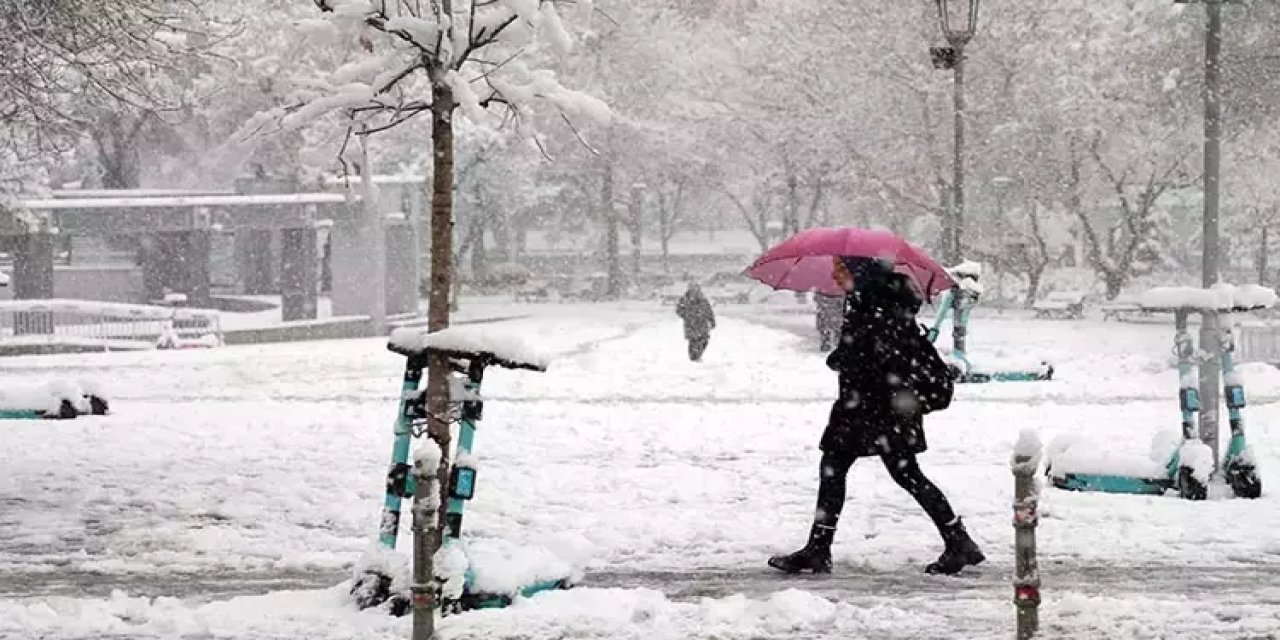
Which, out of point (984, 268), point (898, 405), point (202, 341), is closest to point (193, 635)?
point (898, 405)

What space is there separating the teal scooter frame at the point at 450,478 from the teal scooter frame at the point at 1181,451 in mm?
5278

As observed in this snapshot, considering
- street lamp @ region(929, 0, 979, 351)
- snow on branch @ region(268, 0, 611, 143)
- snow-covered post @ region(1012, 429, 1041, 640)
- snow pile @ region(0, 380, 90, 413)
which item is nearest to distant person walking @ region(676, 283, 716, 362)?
street lamp @ region(929, 0, 979, 351)

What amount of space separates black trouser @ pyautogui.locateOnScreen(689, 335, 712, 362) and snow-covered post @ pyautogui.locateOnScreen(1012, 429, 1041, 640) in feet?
60.2

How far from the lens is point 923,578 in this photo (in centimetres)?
850

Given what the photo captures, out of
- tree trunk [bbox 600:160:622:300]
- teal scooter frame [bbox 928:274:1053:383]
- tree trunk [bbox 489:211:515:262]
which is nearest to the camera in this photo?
teal scooter frame [bbox 928:274:1053:383]

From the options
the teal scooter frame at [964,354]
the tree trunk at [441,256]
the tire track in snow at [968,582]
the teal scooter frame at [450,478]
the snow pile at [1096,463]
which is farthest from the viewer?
the teal scooter frame at [964,354]

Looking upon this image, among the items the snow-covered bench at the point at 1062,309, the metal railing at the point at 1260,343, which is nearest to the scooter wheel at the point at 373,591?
the metal railing at the point at 1260,343

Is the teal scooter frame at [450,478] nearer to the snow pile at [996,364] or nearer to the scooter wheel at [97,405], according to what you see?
the scooter wheel at [97,405]

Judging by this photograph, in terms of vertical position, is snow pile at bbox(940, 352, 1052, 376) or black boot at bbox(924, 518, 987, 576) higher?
snow pile at bbox(940, 352, 1052, 376)

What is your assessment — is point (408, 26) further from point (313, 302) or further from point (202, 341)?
point (313, 302)

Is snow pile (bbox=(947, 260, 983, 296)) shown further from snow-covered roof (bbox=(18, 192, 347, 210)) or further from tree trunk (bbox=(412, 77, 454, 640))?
snow-covered roof (bbox=(18, 192, 347, 210))

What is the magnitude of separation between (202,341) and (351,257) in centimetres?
786

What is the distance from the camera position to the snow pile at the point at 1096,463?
36.4 feet

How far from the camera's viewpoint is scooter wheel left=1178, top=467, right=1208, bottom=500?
10.8 metres
